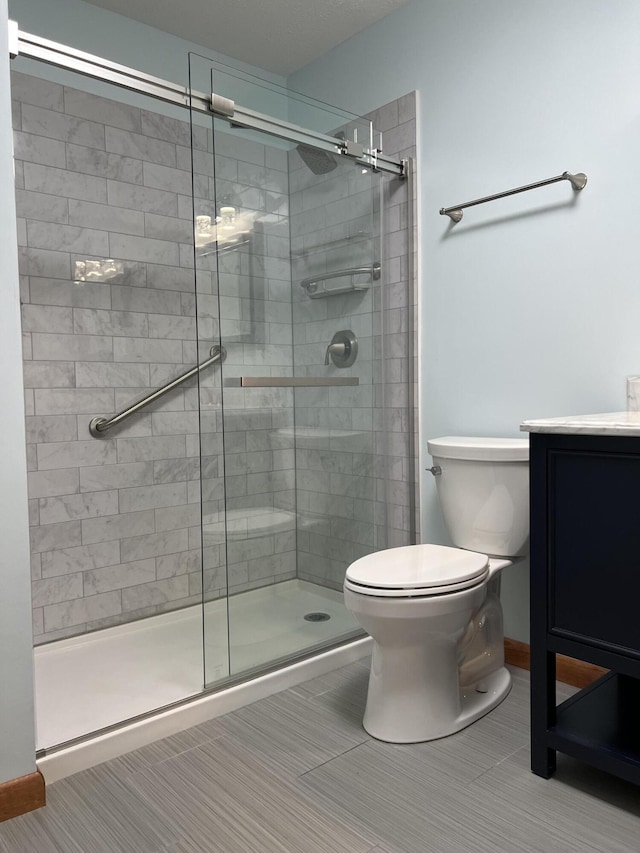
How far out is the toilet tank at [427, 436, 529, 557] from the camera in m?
2.03

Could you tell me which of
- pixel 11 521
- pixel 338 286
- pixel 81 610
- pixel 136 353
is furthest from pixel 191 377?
pixel 11 521

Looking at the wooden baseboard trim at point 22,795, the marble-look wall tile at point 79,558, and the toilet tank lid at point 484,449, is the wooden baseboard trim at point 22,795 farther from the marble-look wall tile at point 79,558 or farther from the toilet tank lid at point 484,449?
the toilet tank lid at point 484,449

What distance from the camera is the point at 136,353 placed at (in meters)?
2.73

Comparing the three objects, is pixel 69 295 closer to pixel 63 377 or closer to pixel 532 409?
pixel 63 377

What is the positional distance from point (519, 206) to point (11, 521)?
1.85m

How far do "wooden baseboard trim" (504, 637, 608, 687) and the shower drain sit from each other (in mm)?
653

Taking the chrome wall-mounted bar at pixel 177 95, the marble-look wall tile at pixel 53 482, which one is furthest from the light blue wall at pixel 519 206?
the marble-look wall tile at pixel 53 482

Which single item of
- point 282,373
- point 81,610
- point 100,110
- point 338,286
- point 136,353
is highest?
point 100,110

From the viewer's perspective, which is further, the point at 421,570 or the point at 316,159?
the point at 316,159

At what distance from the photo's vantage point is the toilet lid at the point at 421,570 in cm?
176

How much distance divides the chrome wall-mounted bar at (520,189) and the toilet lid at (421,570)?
1190 mm

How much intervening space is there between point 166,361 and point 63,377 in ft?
1.47

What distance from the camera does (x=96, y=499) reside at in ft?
8.62

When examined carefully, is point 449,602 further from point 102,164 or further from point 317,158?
point 102,164
